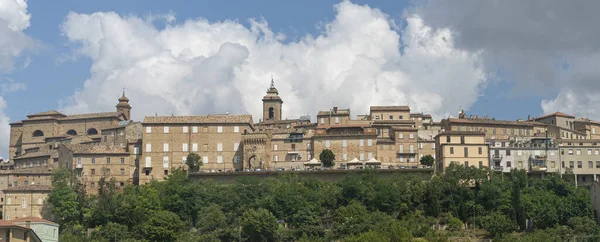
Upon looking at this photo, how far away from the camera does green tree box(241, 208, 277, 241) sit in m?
74.2

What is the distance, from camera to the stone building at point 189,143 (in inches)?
3770

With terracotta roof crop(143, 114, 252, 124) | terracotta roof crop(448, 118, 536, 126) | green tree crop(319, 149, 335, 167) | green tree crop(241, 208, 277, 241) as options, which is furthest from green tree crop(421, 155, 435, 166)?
green tree crop(241, 208, 277, 241)

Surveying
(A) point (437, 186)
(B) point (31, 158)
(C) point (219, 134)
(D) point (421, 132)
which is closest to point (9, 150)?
(B) point (31, 158)

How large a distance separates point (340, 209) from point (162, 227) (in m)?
15.6

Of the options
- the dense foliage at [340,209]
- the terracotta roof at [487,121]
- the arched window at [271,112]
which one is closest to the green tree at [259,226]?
the dense foliage at [340,209]

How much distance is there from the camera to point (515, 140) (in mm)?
97438

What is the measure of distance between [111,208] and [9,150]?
40.9 meters

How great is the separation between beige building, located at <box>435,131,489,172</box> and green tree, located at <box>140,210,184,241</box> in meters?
27.7

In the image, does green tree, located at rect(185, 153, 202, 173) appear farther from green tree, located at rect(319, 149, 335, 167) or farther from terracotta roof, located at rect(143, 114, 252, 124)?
green tree, located at rect(319, 149, 335, 167)

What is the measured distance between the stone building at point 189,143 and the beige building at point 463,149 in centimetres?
2268

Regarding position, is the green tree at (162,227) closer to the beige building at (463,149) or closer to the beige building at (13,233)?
the beige building at (463,149)

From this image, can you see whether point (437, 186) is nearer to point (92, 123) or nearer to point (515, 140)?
point (515, 140)

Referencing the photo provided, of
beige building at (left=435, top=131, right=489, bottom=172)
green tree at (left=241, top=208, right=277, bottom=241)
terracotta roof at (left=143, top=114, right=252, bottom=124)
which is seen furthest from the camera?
terracotta roof at (left=143, top=114, right=252, bottom=124)

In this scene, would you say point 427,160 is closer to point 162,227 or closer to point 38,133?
point 162,227
